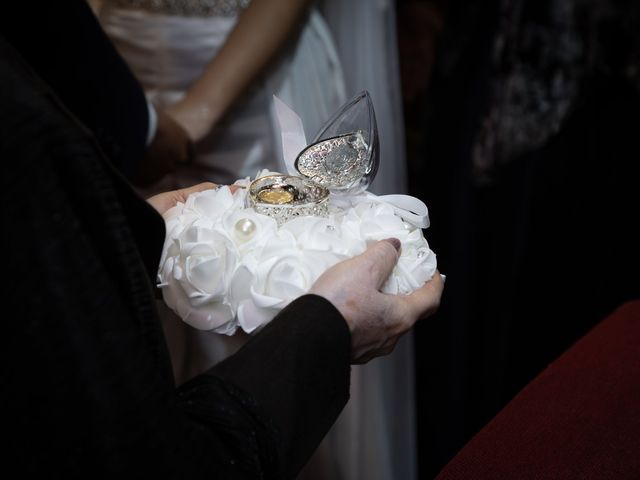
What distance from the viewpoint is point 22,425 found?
0.31 metres

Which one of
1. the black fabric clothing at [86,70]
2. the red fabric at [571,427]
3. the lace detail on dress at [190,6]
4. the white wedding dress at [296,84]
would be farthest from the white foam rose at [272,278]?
the lace detail on dress at [190,6]

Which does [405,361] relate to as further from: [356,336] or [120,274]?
[120,274]

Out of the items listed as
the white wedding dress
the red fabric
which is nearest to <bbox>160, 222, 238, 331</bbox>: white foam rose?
the red fabric

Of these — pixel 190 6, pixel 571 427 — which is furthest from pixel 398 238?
pixel 190 6

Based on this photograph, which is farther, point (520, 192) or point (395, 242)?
point (520, 192)

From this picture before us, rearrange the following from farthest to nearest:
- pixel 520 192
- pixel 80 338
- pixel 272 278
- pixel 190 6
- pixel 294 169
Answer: pixel 520 192 → pixel 190 6 → pixel 294 169 → pixel 272 278 → pixel 80 338

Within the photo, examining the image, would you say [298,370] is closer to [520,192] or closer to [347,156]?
[347,156]

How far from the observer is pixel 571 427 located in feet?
1.84

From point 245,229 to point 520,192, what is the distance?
2.62 feet

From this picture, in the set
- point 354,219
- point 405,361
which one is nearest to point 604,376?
point 354,219

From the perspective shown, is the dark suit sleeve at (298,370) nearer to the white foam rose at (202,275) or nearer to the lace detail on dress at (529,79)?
the white foam rose at (202,275)

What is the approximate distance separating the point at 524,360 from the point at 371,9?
72 cm

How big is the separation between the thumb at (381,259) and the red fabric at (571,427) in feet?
0.66

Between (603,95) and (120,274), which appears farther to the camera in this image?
(603,95)
